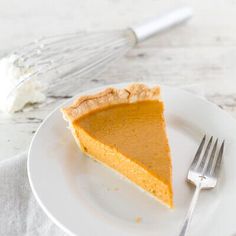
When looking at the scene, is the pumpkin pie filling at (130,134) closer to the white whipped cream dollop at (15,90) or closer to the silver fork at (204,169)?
the silver fork at (204,169)

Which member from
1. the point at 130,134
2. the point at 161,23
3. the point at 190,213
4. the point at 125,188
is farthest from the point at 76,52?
the point at 190,213

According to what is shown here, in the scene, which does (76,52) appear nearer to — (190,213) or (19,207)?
(19,207)

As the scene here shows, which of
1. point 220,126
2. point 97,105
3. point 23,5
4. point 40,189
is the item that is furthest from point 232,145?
point 23,5

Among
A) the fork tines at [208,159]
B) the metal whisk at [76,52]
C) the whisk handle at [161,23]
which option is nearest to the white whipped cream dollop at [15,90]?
the metal whisk at [76,52]

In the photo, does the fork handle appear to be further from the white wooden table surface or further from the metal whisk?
the metal whisk

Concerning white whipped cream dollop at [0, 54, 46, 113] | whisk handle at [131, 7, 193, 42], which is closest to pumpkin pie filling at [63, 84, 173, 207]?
white whipped cream dollop at [0, 54, 46, 113]
